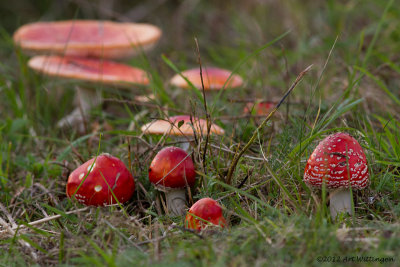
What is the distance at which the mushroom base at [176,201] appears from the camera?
2.42 metres

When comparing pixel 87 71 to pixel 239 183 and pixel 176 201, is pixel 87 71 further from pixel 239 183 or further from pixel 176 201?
pixel 239 183

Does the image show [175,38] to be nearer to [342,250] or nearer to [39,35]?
[39,35]

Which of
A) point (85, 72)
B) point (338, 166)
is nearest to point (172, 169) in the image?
point (338, 166)

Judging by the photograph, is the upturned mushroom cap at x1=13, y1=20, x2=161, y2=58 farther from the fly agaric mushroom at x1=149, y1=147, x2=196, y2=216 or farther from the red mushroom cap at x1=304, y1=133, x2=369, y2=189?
the red mushroom cap at x1=304, y1=133, x2=369, y2=189

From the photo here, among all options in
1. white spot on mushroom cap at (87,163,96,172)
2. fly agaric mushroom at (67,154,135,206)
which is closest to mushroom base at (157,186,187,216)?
fly agaric mushroom at (67,154,135,206)

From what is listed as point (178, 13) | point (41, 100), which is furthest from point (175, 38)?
point (41, 100)

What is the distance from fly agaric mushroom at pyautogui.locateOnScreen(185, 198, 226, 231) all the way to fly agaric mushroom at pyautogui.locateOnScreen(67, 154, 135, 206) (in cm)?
46

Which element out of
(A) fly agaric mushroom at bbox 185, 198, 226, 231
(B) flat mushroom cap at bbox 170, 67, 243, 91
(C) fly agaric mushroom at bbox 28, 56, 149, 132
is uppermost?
(C) fly agaric mushroom at bbox 28, 56, 149, 132

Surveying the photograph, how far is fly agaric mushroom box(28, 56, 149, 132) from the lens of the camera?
398 cm

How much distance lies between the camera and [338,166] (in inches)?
76.9

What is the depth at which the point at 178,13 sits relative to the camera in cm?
672

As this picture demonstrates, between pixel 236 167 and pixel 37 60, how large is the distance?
9.08ft

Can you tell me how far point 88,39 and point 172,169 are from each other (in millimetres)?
2805

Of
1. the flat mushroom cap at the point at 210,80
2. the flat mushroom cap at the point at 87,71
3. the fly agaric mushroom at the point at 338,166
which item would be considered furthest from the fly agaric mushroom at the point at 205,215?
the flat mushroom cap at the point at 87,71
